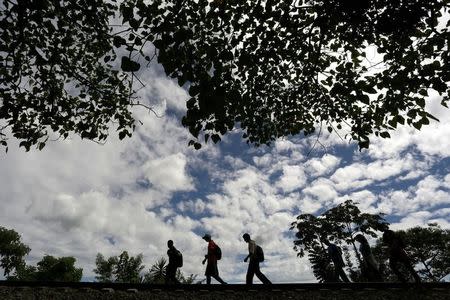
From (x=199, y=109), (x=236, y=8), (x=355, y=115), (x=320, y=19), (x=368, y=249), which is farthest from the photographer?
(x=368, y=249)

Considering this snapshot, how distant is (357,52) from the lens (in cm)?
773

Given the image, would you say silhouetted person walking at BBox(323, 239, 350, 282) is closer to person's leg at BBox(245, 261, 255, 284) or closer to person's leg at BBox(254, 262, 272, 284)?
person's leg at BBox(254, 262, 272, 284)

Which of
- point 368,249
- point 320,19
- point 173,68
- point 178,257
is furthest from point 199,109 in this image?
point 368,249

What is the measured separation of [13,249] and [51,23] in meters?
65.0

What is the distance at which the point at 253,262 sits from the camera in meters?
10.9

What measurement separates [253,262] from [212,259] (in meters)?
1.53

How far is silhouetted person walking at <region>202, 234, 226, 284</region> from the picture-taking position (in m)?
11.6

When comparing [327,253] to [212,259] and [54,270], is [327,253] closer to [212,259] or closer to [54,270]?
[212,259]

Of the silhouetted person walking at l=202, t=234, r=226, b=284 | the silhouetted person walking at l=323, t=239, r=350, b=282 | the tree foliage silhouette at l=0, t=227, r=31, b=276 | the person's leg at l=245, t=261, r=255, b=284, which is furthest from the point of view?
the tree foliage silhouette at l=0, t=227, r=31, b=276

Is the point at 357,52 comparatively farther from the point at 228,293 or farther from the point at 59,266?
the point at 59,266

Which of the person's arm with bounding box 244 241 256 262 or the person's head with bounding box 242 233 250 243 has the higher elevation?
the person's head with bounding box 242 233 250 243

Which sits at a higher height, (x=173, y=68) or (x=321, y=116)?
(x=321, y=116)

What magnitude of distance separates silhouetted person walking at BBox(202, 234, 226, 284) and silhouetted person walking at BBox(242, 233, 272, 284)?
3.54 ft

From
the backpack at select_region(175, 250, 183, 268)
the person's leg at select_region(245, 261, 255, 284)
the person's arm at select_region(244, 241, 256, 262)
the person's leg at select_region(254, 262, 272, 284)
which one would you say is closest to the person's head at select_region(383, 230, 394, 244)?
the person's leg at select_region(254, 262, 272, 284)
